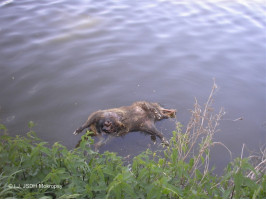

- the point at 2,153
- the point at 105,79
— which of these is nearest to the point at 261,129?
the point at 105,79

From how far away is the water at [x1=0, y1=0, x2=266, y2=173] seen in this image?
5.60 metres

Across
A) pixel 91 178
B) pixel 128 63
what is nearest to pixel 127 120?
pixel 128 63

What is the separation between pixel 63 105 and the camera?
5.84 metres

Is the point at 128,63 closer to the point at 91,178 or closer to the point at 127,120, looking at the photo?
the point at 127,120

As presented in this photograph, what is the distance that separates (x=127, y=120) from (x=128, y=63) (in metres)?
2.21

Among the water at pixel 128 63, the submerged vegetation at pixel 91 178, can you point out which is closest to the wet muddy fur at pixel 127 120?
the water at pixel 128 63

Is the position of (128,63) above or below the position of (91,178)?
below

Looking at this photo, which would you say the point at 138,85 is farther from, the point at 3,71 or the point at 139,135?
the point at 3,71

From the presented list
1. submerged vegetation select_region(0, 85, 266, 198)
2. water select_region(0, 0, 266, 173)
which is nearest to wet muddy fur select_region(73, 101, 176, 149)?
water select_region(0, 0, 266, 173)

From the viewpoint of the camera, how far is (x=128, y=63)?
7.20m

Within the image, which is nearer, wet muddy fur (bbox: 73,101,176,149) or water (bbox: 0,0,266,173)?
wet muddy fur (bbox: 73,101,176,149)

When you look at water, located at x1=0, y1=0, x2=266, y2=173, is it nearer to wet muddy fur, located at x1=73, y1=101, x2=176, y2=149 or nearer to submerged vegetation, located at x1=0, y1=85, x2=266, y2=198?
wet muddy fur, located at x1=73, y1=101, x2=176, y2=149

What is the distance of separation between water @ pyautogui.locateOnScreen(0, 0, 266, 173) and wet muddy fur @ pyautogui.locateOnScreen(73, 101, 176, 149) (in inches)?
6.2

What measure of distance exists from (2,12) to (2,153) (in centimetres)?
781
